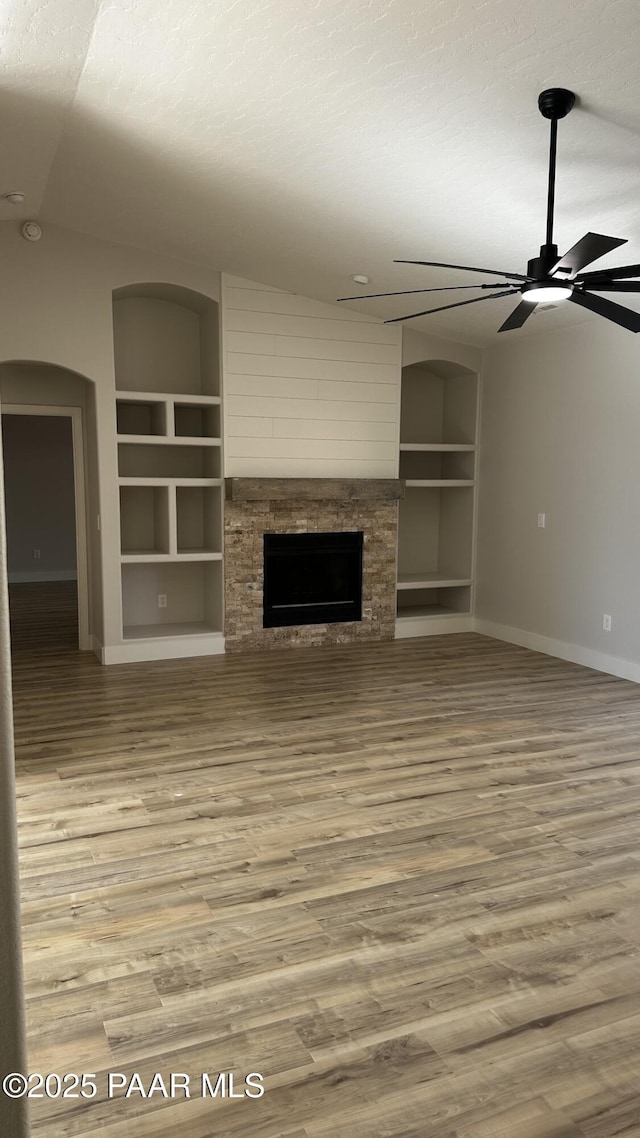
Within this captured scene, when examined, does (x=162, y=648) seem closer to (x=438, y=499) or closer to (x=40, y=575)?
(x=438, y=499)

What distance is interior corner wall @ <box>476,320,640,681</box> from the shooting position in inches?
220

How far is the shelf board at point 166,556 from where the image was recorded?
5988 mm

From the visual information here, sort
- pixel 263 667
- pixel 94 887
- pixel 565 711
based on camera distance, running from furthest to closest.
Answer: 1. pixel 263 667
2. pixel 565 711
3. pixel 94 887

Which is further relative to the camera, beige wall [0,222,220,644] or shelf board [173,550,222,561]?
shelf board [173,550,222,561]

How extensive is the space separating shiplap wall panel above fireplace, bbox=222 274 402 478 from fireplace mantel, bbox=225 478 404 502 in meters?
0.16

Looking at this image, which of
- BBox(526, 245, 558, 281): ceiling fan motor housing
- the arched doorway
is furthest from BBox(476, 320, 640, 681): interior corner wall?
the arched doorway

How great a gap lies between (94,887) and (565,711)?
10.2 feet

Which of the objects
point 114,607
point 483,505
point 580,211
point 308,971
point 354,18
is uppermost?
point 354,18

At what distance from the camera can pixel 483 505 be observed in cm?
730

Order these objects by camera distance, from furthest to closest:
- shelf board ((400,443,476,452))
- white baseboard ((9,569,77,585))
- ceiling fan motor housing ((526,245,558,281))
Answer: white baseboard ((9,569,77,585))
shelf board ((400,443,476,452))
ceiling fan motor housing ((526,245,558,281))

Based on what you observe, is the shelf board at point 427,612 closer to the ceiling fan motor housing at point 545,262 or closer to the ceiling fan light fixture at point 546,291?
the ceiling fan light fixture at point 546,291

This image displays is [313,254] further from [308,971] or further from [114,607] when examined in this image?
[308,971]

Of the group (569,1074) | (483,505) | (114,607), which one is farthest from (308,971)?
(483,505)

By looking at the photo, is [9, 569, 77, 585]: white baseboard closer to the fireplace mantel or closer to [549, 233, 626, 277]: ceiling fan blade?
the fireplace mantel
